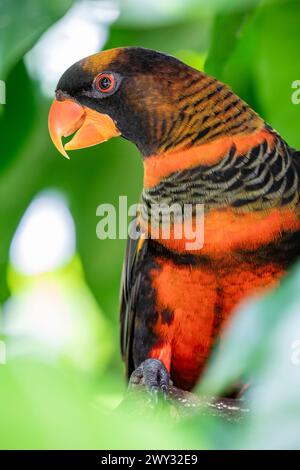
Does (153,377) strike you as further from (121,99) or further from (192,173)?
(121,99)

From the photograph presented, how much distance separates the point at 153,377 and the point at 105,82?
58 centimetres

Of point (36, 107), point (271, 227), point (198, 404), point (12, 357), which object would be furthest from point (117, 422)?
point (36, 107)

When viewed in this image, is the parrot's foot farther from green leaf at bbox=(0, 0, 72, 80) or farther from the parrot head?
green leaf at bbox=(0, 0, 72, 80)

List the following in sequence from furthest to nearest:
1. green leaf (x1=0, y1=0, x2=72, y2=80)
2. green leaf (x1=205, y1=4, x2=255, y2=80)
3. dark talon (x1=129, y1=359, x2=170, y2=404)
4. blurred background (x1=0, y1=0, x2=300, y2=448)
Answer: dark talon (x1=129, y1=359, x2=170, y2=404), green leaf (x1=205, y1=4, x2=255, y2=80), green leaf (x1=0, y1=0, x2=72, y2=80), blurred background (x1=0, y1=0, x2=300, y2=448)

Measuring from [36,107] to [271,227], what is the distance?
0.52m

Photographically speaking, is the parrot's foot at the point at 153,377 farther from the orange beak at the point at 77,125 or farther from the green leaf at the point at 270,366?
the green leaf at the point at 270,366

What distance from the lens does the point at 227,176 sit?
3.89 ft

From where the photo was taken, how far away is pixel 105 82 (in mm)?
1212

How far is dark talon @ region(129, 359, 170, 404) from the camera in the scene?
115cm

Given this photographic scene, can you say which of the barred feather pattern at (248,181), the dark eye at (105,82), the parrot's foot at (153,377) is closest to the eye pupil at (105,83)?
the dark eye at (105,82)

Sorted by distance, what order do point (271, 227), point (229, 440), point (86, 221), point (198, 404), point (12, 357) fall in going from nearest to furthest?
point (12, 357) < point (229, 440) < point (198, 404) < point (271, 227) < point (86, 221)

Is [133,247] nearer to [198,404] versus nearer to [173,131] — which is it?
[173,131]

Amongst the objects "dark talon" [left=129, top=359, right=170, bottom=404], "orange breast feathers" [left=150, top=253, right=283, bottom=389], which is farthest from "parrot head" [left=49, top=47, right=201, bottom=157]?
"dark talon" [left=129, top=359, right=170, bottom=404]

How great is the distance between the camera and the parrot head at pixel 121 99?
1.15 metres
